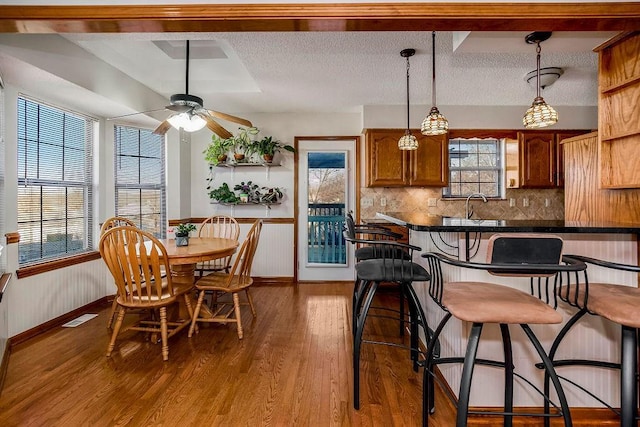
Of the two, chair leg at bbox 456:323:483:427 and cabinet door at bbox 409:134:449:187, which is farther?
cabinet door at bbox 409:134:449:187

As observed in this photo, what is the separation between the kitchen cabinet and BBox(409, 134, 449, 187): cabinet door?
1033 mm

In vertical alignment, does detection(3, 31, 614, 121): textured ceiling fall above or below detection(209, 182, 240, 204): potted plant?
above

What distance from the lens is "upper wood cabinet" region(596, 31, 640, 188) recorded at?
2.09 metres

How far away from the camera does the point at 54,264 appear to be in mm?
3129

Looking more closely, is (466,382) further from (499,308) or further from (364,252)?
(364,252)

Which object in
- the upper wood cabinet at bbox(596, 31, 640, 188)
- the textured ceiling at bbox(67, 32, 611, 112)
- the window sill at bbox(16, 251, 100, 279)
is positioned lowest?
the window sill at bbox(16, 251, 100, 279)

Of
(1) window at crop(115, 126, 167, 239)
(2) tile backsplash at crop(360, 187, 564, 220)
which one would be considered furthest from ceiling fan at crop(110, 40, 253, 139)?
(2) tile backsplash at crop(360, 187, 564, 220)

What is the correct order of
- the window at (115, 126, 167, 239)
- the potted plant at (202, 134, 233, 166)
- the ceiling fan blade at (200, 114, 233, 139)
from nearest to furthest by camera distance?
1. the ceiling fan blade at (200, 114, 233, 139)
2. the window at (115, 126, 167, 239)
3. the potted plant at (202, 134, 233, 166)

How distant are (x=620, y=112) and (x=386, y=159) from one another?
2.48m

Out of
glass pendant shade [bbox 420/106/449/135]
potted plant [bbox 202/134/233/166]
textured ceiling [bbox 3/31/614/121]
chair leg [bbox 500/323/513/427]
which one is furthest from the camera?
potted plant [bbox 202/134/233/166]

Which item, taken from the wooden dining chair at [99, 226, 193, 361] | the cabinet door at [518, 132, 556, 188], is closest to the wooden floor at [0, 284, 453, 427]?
the wooden dining chair at [99, 226, 193, 361]

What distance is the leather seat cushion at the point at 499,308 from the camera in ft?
4.25

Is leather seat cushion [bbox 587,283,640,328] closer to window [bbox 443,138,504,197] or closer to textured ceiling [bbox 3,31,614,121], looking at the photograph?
textured ceiling [bbox 3,31,614,121]

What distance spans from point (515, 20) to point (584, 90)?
3.29 meters
